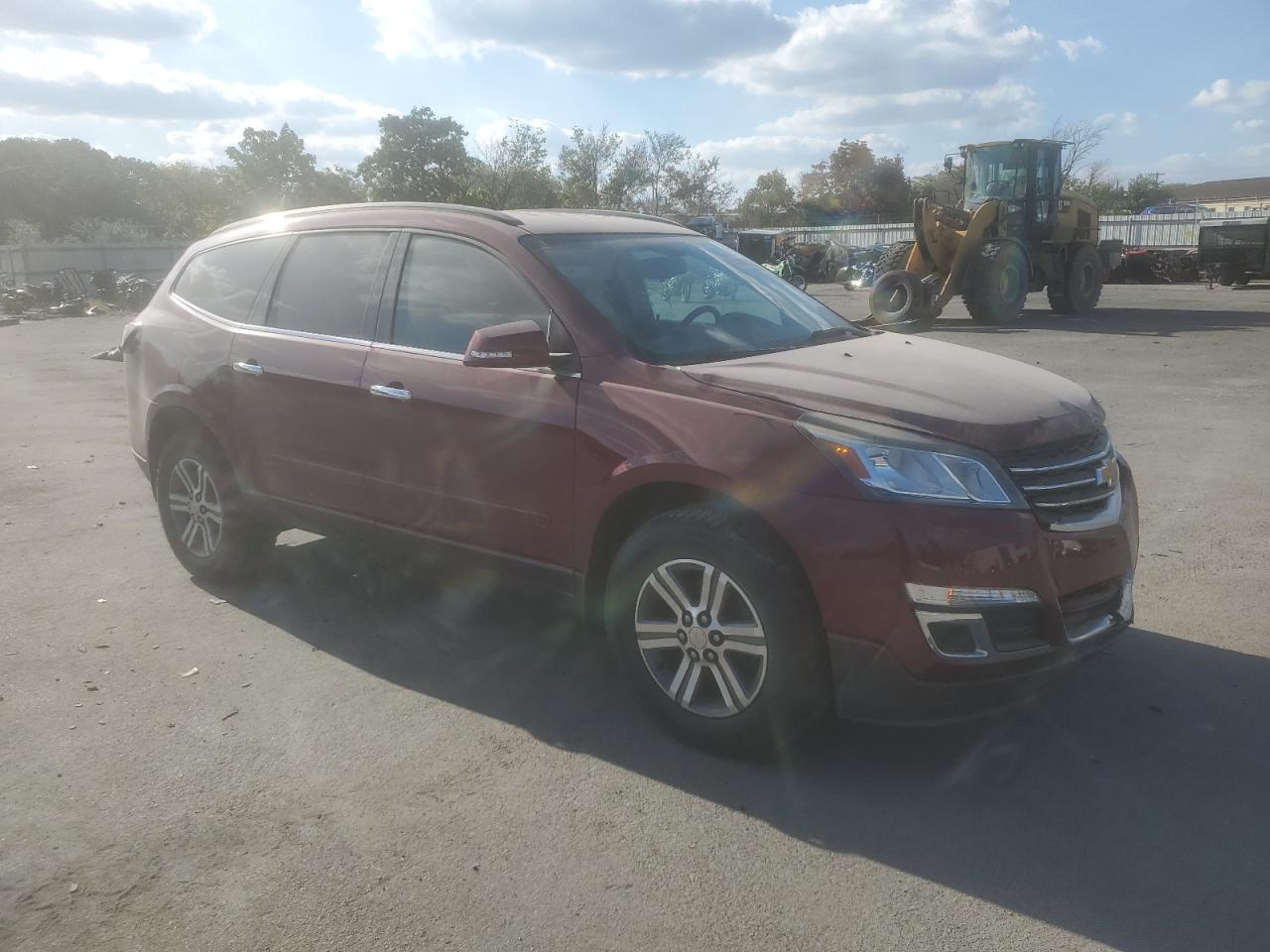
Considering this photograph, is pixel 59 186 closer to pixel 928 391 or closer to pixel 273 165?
pixel 273 165

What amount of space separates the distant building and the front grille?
9440 cm

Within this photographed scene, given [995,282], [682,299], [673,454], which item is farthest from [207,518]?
[995,282]

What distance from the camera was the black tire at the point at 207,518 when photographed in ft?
17.9

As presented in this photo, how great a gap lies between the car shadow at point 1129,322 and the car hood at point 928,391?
50.9 ft

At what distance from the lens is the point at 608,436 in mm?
3895

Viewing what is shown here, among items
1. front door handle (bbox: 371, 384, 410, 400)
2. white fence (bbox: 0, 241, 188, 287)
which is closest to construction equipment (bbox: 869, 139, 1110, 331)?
front door handle (bbox: 371, 384, 410, 400)

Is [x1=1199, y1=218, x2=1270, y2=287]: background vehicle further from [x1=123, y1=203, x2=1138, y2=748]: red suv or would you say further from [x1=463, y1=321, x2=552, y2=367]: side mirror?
[x1=463, y1=321, x2=552, y2=367]: side mirror

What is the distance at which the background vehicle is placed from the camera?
95.8 feet

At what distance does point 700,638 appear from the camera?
12.1ft

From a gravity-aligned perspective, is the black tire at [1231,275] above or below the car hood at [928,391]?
above

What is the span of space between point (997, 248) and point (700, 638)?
57.4 feet

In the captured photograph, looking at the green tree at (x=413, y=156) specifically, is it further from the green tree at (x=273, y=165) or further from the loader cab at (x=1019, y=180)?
the loader cab at (x=1019, y=180)

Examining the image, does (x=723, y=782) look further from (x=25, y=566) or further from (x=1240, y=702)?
(x=25, y=566)

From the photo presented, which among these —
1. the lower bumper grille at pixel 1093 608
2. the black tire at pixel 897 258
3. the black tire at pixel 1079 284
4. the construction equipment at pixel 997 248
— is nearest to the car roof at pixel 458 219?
the lower bumper grille at pixel 1093 608
